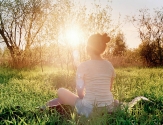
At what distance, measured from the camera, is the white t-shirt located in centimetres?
464

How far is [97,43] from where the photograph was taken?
4590 millimetres

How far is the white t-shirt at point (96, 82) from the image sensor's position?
15.2 ft

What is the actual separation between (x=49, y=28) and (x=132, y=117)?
12.1 meters

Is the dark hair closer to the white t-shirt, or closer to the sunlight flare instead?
the white t-shirt

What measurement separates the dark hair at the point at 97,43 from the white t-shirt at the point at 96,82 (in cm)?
20

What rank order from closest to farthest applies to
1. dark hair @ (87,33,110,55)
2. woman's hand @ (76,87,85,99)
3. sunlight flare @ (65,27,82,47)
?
dark hair @ (87,33,110,55), woman's hand @ (76,87,85,99), sunlight flare @ (65,27,82,47)

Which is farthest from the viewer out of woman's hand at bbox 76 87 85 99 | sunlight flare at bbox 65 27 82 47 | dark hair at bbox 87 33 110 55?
sunlight flare at bbox 65 27 82 47

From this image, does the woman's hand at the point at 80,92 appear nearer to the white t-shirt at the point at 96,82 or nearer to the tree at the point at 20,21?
the white t-shirt at the point at 96,82

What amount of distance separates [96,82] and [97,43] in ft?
2.22

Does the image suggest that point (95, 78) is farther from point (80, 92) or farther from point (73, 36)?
point (73, 36)

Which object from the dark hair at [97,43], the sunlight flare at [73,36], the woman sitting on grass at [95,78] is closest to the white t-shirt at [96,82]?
the woman sitting on grass at [95,78]

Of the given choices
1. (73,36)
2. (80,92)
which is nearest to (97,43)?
(80,92)

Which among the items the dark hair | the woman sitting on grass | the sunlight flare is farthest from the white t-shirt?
the sunlight flare

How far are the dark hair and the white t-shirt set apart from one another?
0.20 m
